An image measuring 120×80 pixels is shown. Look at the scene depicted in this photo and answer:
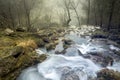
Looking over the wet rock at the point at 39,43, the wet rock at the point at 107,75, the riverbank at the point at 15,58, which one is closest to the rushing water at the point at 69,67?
the wet rock at the point at 107,75

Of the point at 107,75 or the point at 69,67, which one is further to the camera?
the point at 69,67

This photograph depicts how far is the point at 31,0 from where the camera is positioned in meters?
42.7

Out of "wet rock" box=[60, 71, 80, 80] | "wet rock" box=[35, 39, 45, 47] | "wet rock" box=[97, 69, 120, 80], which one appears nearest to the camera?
"wet rock" box=[97, 69, 120, 80]

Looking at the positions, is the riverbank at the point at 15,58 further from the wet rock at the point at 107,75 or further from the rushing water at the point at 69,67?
the wet rock at the point at 107,75

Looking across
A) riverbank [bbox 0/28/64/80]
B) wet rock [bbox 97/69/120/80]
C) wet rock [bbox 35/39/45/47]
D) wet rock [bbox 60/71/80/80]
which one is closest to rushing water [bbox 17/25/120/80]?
wet rock [bbox 60/71/80/80]

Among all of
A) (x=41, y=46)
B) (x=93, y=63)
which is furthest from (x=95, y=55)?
(x=41, y=46)

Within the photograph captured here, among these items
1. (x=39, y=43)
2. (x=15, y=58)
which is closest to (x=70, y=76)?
(x=15, y=58)

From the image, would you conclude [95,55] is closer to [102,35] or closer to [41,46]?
[41,46]

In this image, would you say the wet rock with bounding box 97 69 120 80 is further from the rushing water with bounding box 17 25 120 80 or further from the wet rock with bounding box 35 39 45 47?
the wet rock with bounding box 35 39 45 47

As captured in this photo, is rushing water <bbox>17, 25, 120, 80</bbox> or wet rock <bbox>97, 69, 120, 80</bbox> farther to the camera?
rushing water <bbox>17, 25, 120, 80</bbox>

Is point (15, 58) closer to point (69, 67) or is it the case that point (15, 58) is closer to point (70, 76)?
point (69, 67)

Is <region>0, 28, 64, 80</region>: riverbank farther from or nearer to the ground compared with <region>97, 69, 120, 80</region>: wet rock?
farther from the ground

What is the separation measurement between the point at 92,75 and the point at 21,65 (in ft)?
20.6

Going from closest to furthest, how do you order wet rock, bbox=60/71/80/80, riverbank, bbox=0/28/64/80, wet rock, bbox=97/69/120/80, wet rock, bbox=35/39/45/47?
wet rock, bbox=97/69/120/80 → wet rock, bbox=60/71/80/80 → riverbank, bbox=0/28/64/80 → wet rock, bbox=35/39/45/47
